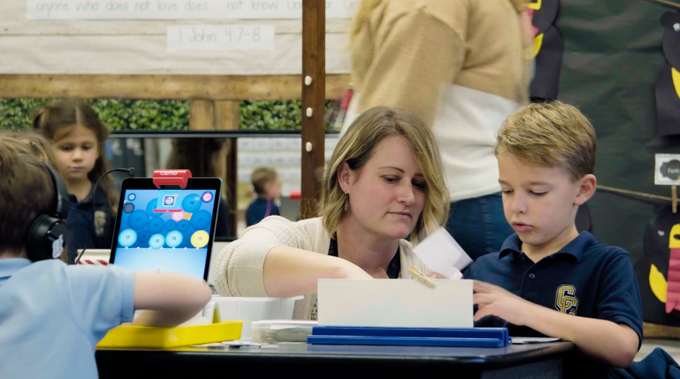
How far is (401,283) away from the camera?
1.18 metres

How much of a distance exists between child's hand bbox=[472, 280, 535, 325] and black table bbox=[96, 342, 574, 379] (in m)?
0.18

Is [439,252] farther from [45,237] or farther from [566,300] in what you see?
[45,237]

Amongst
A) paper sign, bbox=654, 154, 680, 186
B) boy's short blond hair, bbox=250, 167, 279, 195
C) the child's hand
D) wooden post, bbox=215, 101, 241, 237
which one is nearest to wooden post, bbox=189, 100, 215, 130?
wooden post, bbox=215, 101, 241, 237

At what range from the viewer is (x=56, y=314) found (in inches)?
42.1

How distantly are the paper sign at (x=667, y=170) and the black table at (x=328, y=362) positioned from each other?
9.05 feet

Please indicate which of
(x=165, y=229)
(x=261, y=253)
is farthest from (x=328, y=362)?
(x=261, y=253)

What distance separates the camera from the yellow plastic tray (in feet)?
3.89

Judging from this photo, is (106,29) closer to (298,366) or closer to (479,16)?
(479,16)

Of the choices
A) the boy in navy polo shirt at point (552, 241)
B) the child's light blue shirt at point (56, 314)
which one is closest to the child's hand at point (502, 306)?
the boy in navy polo shirt at point (552, 241)

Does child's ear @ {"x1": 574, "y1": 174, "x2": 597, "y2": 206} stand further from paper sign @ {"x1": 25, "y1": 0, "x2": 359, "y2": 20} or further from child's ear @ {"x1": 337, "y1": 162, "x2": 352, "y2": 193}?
paper sign @ {"x1": 25, "y1": 0, "x2": 359, "y2": 20}

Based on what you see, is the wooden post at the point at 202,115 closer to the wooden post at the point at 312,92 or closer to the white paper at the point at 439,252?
the wooden post at the point at 312,92

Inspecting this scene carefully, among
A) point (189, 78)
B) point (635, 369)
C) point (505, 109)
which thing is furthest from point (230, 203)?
point (635, 369)

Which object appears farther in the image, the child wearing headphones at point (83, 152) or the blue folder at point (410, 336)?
the child wearing headphones at point (83, 152)

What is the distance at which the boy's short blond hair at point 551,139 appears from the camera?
5.58ft
